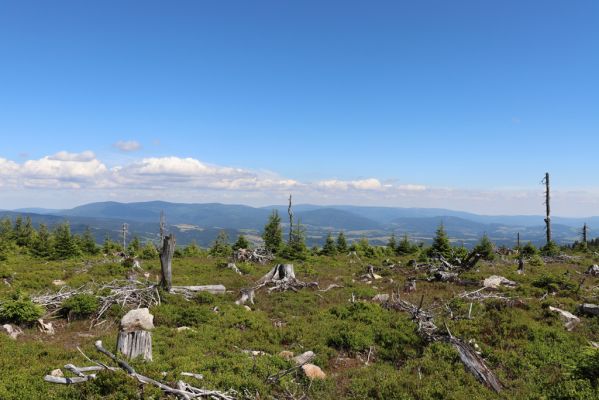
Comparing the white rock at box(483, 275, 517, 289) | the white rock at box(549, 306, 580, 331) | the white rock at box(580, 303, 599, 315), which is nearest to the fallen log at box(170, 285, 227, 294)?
the white rock at box(483, 275, 517, 289)

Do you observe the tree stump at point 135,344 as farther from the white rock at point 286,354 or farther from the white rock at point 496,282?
the white rock at point 496,282

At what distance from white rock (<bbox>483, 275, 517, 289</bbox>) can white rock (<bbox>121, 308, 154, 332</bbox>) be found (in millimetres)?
18263

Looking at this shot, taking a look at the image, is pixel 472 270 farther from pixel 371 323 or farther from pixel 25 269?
pixel 25 269

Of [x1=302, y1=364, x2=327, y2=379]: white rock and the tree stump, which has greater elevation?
the tree stump

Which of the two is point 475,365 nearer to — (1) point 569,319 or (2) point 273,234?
(1) point 569,319

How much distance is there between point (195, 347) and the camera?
11.4 metres

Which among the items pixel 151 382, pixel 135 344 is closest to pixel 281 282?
pixel 135 344

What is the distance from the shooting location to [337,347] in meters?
12.5

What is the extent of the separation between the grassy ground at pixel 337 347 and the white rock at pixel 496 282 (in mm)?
1291

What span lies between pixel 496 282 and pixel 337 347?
13.8 meters

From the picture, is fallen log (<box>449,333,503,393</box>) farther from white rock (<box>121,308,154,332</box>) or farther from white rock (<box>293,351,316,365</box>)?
white rock (<box>121,308,154,332</box>)

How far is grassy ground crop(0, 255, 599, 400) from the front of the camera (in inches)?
341

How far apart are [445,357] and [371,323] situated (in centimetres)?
351

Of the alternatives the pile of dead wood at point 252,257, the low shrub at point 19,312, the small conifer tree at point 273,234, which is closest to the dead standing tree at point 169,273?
the low shrub at point 19,312
